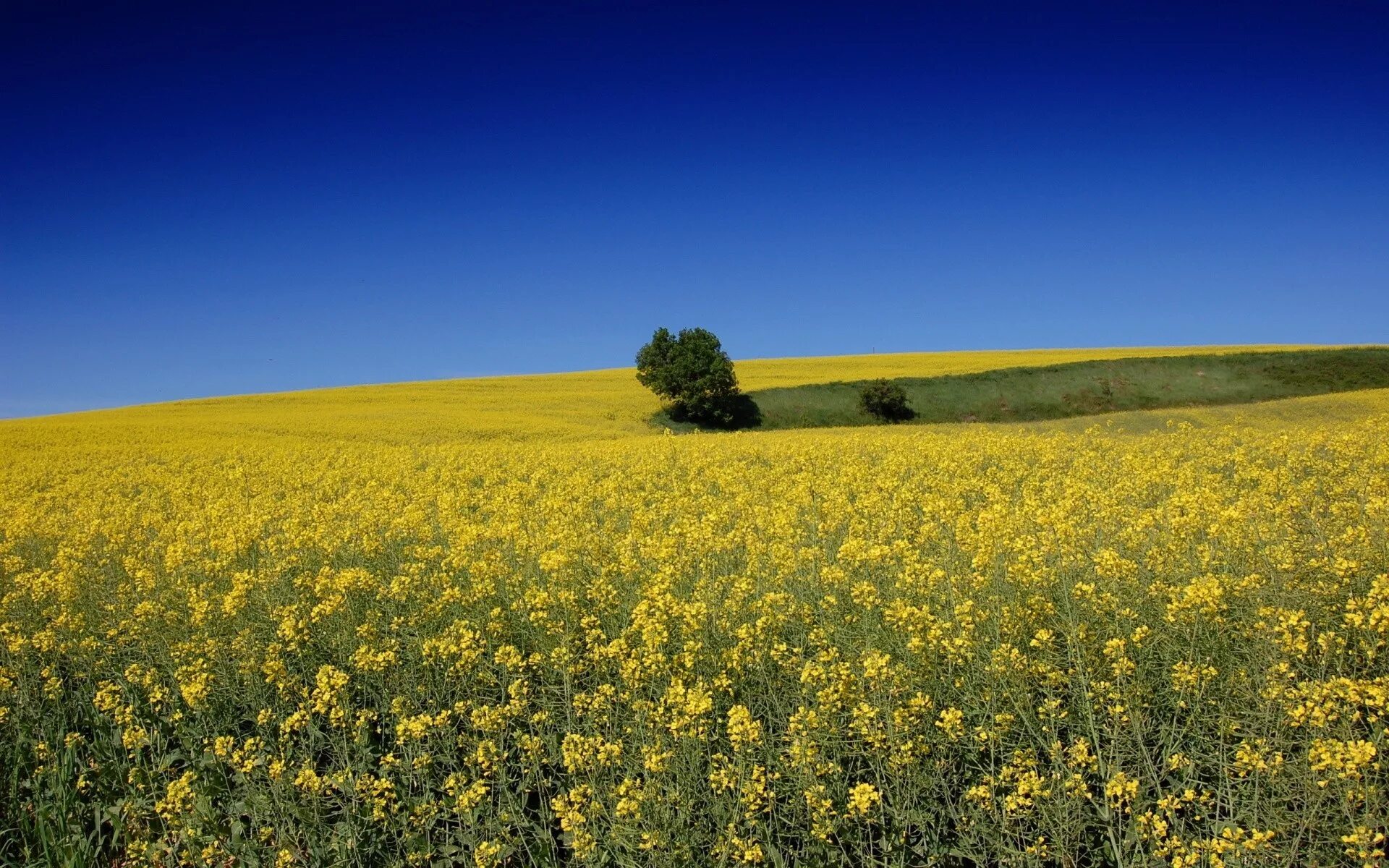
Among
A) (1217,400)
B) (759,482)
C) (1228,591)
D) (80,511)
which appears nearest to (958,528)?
(1228,591)

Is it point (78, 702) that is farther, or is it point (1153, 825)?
point (78, 702)

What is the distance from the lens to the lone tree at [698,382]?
3531 centimetres

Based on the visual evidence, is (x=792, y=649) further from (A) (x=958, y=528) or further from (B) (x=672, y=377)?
(B) (x=672, y=377)

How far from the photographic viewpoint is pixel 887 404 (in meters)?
34.5

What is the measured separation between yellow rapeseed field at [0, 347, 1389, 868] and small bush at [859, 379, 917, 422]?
83.4 ft

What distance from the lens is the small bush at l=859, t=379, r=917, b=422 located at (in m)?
34.5

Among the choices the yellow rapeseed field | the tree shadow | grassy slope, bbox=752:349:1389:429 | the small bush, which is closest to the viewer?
the yellow rapeseed field

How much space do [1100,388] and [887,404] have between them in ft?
31.5

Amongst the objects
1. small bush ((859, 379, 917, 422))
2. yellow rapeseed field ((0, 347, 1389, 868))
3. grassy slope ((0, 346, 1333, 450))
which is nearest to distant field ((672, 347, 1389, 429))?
small bush ((859, 379, 917, 422))

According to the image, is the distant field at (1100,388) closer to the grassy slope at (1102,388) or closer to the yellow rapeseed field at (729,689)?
the grassy slope at (1102,388)

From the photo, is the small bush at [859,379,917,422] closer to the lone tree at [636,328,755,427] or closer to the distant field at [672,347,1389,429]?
the distant field at [672,347,1389,429]

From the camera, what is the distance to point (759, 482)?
12.1 metres

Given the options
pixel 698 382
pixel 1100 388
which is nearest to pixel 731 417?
pixel 698 382

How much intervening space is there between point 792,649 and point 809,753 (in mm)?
1252
